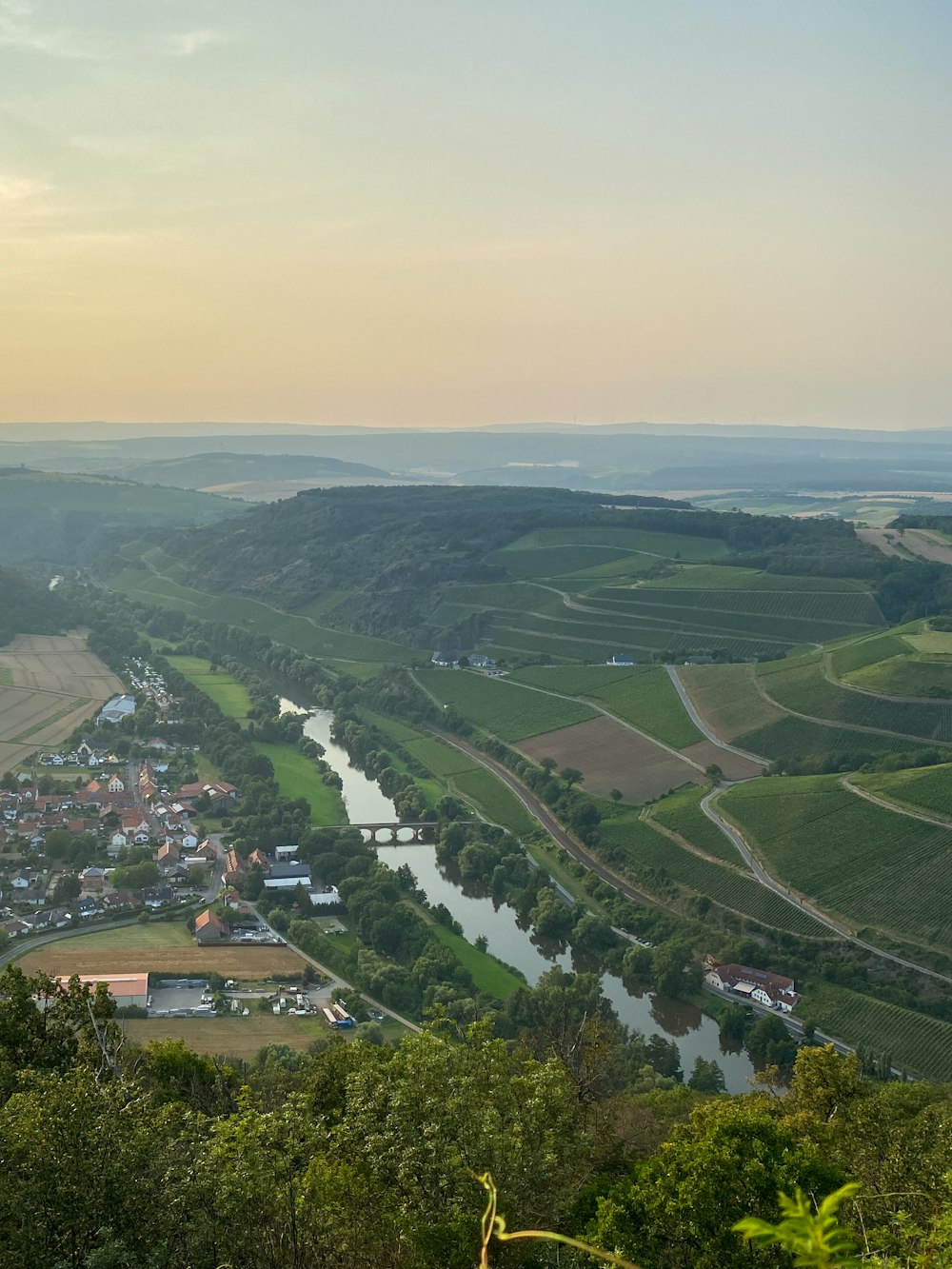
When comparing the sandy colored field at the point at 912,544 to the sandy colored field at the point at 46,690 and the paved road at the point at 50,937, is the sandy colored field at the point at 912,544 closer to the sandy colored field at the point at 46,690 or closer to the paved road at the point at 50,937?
the sandy colored field at the point at 46,690

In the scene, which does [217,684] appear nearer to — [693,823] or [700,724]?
[700,724]

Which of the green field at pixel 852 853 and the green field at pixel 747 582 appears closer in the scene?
the green field at pixel 852 853

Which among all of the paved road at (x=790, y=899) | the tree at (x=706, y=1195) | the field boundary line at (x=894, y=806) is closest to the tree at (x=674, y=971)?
the paved road at (x=790, y=899)

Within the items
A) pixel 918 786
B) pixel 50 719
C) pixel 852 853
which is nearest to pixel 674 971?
pixel 852 853

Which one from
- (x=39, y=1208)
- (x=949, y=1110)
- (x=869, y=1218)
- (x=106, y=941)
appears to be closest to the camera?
(x=39, y=1208)

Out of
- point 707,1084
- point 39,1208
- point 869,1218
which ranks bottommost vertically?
point 707,1084

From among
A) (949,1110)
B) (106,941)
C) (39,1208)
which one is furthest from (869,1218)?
(106,941)

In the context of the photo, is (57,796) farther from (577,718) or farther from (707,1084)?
(707,1084)
